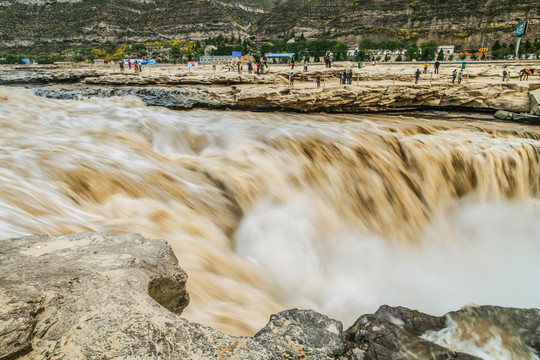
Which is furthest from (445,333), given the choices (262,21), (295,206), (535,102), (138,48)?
(262,21)

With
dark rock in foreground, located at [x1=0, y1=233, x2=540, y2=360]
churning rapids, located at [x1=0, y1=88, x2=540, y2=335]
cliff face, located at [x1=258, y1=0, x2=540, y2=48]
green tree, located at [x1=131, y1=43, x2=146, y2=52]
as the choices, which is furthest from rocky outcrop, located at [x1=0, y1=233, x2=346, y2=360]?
green tree, located at [x1=131, y1=43, x2=146, y2=52]

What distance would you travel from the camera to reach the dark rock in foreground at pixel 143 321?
1.54 meters

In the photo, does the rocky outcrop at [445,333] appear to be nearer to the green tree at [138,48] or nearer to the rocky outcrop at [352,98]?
the rocky outcrop at [352,98]

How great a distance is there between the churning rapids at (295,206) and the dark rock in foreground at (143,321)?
832 millimetres

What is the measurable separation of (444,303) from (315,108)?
33.4 feet

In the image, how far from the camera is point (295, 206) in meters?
5.93

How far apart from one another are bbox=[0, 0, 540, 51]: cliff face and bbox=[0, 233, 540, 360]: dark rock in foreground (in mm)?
76531

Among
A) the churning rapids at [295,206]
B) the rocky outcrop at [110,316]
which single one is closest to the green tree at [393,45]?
the churning rapids at [295,206]

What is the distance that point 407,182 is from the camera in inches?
283

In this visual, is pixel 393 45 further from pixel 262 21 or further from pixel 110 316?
pixel 110 316

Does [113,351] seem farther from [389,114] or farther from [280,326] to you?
[389,114]

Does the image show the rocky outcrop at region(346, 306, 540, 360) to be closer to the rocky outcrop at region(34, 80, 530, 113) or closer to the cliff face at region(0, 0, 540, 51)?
the rocky outcrop at region(34, 80, 530, 113)

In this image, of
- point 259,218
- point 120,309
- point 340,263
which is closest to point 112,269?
point 120,309

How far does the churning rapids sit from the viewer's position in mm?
4023
